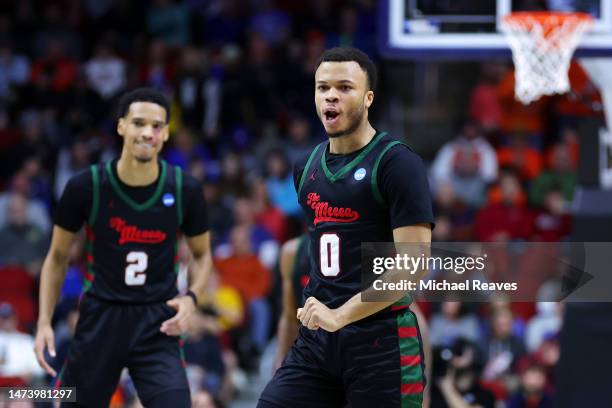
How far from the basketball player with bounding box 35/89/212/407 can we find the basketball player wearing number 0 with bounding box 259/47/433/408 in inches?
56.9

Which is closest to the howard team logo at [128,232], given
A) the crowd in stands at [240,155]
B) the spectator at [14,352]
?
the crowd in stands at [240,155]

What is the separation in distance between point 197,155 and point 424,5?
6.35 metres

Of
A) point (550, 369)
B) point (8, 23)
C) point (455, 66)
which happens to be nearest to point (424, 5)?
point (550, 369)

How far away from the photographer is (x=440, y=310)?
11969 mm

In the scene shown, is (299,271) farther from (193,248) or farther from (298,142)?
(298,142)

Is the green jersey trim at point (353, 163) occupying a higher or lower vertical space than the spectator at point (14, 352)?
higher

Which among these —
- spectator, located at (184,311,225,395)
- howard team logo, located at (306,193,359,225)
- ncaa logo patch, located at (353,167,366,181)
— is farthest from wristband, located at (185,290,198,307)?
spectator, located at (184,311,225,395)

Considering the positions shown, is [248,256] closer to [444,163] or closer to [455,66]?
[444,163]

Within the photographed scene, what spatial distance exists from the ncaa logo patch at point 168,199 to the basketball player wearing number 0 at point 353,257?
65.0 inches

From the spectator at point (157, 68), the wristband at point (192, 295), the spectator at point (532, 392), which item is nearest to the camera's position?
the wristband at point (192, 295)

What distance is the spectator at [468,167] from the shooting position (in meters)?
14.5

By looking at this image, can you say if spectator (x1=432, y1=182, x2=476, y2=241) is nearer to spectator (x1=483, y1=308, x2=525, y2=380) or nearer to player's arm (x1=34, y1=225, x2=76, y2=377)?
spectator (x1=483, y1=308, x2=525, y2=380)

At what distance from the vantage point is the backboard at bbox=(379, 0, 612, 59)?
9.67 metres

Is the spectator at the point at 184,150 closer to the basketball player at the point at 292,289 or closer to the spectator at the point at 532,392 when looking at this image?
the spectator at the point at 532,392
